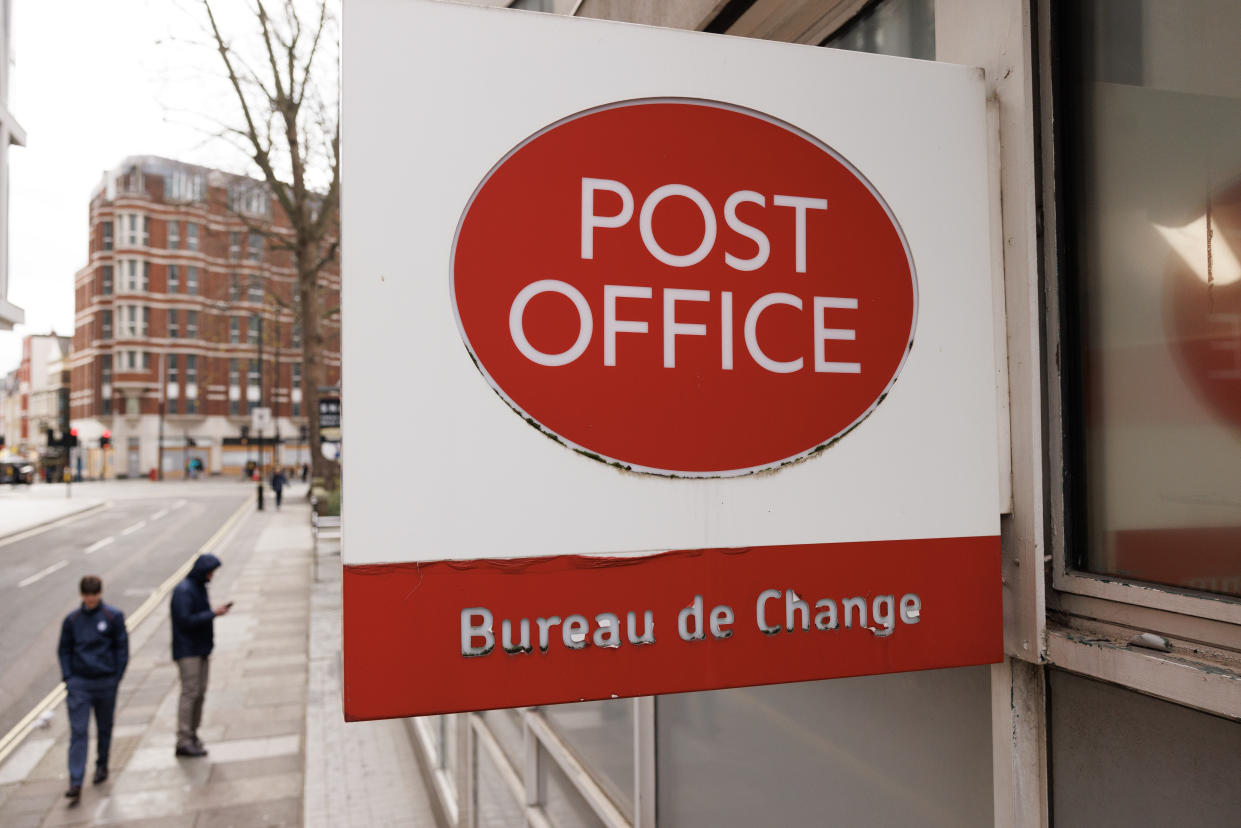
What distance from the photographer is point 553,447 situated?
1.55 metres

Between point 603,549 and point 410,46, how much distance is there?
3.06ft

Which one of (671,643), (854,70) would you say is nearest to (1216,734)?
(671,643)

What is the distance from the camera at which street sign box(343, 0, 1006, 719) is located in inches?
58.3

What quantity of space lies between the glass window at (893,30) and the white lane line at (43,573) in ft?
66.6

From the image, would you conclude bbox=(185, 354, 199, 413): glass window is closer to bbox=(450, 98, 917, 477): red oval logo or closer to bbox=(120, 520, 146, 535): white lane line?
bbox=(120, 520, 146, 535): white lane line

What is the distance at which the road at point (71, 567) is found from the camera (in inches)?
460

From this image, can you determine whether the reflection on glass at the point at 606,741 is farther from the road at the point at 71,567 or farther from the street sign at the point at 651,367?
the road at the point at 71,567

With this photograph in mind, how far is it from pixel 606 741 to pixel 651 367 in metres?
3.17

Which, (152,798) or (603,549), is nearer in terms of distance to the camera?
(603,549)

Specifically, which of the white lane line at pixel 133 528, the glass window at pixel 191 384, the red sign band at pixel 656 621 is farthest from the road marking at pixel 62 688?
the glass window at pixel 191 384

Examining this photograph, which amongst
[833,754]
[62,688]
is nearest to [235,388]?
[62,688]

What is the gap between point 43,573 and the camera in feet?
63.6

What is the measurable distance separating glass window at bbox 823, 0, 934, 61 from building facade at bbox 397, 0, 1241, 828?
14mm

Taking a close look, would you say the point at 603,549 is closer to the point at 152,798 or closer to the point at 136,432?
the point at 152,798
